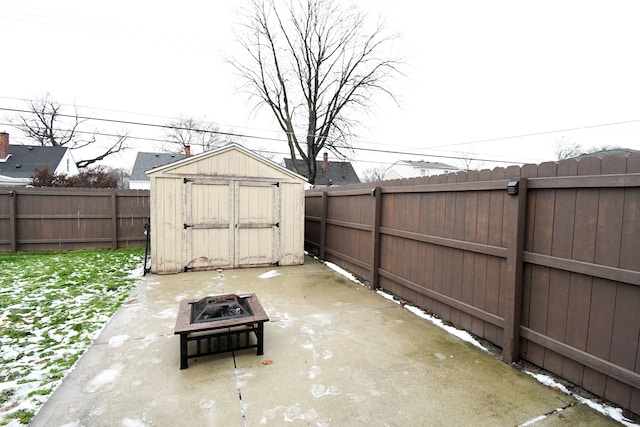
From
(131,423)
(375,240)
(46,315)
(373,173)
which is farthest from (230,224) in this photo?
(373,173)

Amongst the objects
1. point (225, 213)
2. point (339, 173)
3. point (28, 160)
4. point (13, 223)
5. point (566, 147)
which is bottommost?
point (13, 223)

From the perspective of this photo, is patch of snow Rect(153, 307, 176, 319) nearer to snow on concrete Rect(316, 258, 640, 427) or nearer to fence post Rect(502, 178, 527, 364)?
snow on concrete Rect(316, 258, 640, 427)

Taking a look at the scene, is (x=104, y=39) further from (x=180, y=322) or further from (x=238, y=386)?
(x=238, y=386)

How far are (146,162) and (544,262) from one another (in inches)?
1023

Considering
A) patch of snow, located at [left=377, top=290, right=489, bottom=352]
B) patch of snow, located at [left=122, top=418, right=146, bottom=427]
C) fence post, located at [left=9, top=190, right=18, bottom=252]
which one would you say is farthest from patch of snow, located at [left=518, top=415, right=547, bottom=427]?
fence post, located at [left=9, top=190, right=18, bottom=252]

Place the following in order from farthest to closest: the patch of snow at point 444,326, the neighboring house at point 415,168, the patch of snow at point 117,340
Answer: the neighboring house at point 415,168, the patch of snow at point 444,326, the patch of snow at point 117,340

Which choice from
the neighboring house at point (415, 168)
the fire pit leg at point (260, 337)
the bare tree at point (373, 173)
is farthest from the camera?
the bare tree at point (373, 173)

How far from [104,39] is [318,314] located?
11568 millimetres

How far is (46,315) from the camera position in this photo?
360 cm

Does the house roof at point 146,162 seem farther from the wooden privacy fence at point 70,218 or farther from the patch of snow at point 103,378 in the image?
the patch of snow at point 103,378

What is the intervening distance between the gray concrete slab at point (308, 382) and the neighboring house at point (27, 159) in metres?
18.9

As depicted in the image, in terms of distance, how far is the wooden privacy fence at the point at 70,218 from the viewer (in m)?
7.58

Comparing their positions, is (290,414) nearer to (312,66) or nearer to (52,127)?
(312,66)

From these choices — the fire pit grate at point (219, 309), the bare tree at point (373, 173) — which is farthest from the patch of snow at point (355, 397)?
the bare tree at point (373, 173)
